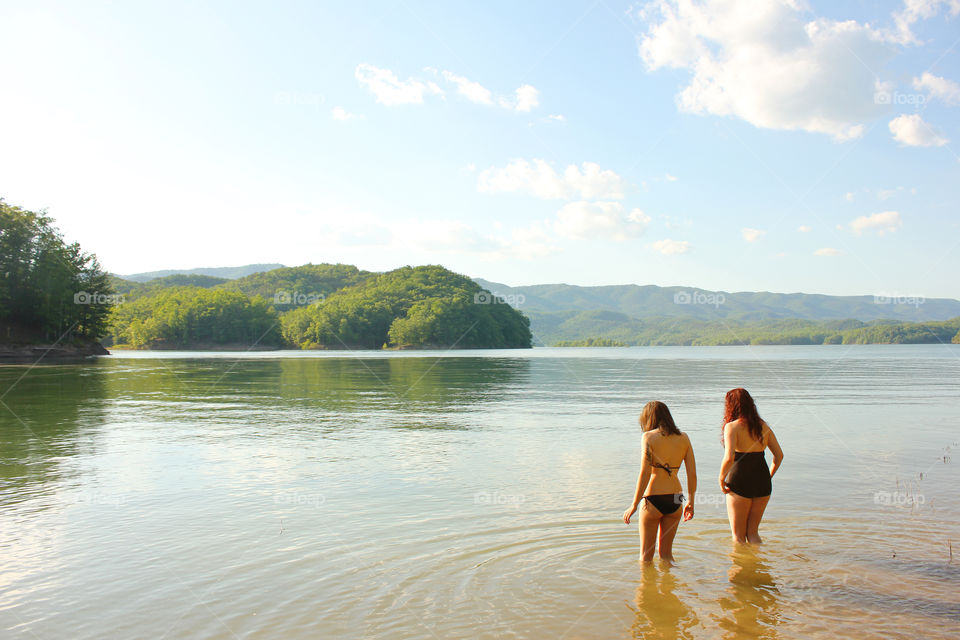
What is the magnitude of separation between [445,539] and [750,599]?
451 cm

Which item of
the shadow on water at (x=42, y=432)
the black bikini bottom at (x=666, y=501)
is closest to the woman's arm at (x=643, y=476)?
the black bikini bottom at (x=666, y=501)

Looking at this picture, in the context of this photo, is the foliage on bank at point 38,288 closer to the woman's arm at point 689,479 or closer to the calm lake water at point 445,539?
the calm lake water at point 445,539

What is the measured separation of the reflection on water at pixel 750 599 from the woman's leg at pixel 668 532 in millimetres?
824

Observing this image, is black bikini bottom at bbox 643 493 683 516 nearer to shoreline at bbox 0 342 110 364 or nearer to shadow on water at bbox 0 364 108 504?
shadow on water at bbox 0 364 108 504

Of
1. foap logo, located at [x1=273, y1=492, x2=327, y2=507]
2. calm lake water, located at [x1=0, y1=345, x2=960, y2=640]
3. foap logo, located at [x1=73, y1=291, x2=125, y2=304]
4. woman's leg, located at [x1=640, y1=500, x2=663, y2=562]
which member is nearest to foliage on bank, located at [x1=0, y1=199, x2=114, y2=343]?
foap logo, located at [x1=73, y1=291, x2=125, y2=304]

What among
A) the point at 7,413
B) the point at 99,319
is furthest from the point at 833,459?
the point at 99,319

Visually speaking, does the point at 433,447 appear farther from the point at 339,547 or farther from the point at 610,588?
the point at 610,588

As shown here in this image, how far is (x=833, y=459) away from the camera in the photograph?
55.4 feet

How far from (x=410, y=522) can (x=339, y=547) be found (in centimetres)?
163

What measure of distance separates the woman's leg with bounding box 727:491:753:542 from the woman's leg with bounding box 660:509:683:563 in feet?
3.55

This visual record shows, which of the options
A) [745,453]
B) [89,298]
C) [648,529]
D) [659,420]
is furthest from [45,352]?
[745,453]

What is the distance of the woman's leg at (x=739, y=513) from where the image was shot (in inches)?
347

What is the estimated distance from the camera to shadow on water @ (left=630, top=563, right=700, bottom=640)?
657cm

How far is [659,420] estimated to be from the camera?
8.04 metres
